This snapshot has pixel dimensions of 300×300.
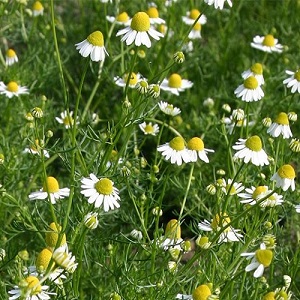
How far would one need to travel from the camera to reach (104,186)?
2.82 metres

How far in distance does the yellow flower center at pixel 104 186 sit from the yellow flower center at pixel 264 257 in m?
0.61

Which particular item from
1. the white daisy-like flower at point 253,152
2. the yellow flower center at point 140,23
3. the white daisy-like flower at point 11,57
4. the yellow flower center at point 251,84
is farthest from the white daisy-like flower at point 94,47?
the white daisy-like flower at point 11,57

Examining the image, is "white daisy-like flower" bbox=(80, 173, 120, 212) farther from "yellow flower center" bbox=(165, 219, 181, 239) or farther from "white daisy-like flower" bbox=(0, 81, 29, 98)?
"white daisy-like flower" bbox=(0, 81, 29, 98)

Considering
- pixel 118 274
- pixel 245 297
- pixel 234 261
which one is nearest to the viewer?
pixel 234 261

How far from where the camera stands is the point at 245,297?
11.0ft

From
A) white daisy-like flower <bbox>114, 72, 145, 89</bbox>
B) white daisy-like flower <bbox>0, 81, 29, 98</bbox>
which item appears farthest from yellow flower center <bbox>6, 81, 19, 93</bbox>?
white daisy-like flower <bbox>114, 72, 145, 89</bbox>

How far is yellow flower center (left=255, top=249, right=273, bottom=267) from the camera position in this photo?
8.15 ft

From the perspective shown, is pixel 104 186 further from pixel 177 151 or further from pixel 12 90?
pixel 12 90

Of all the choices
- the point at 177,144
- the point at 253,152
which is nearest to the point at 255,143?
the point at 253,152

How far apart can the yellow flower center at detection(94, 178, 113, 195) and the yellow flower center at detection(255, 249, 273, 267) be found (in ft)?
2.02

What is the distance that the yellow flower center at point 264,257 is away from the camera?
2.48 m

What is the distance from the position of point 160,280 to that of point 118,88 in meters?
2.10

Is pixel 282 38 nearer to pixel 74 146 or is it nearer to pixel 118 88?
pixel 118 88

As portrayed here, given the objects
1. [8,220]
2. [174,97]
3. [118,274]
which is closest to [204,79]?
[174,97]
